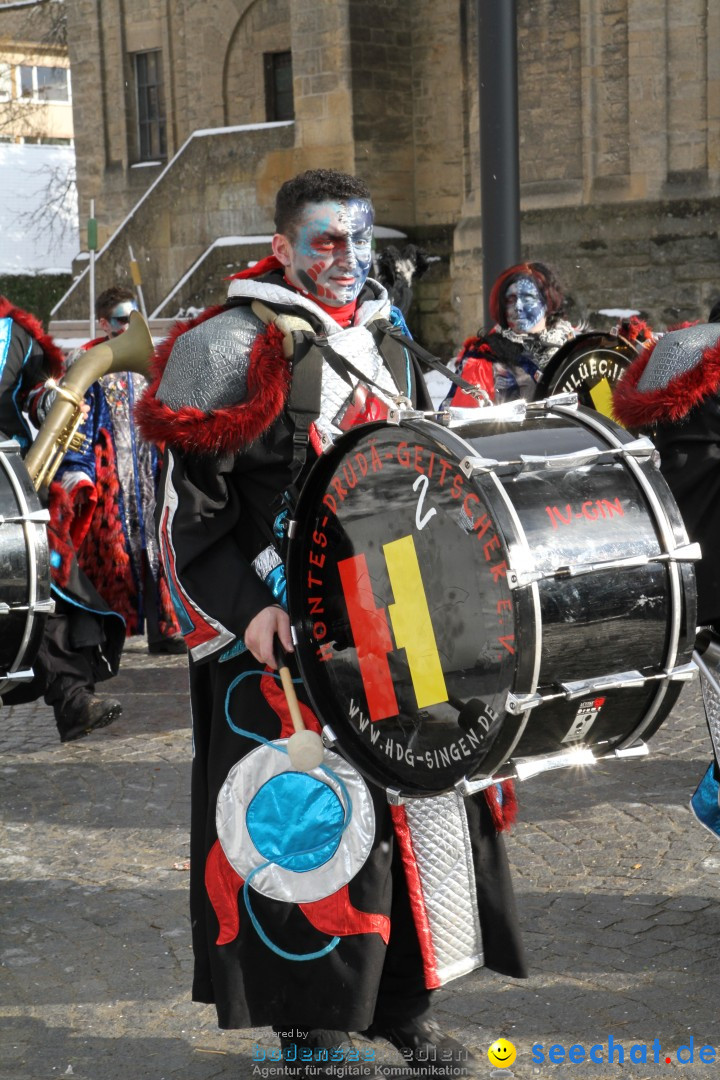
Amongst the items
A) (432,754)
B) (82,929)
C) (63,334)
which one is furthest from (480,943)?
(63,334)

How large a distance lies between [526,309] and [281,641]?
4429 mm

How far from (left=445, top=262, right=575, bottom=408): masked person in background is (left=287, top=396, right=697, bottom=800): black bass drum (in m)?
4.03

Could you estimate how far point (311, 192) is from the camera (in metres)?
3.11

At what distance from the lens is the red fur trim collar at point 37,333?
218 inches

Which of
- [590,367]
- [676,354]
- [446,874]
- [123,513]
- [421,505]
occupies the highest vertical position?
[676,354]

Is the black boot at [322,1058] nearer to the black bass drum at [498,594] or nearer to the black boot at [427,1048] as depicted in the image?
the black boot at [427,1048]

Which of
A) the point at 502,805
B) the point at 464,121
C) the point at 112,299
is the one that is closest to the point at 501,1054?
the point at 502,805

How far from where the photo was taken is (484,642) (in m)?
2.53

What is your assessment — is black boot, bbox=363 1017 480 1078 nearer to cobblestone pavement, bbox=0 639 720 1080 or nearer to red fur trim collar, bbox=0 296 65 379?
cobblestone pavement, bbox=0 639 720 1080

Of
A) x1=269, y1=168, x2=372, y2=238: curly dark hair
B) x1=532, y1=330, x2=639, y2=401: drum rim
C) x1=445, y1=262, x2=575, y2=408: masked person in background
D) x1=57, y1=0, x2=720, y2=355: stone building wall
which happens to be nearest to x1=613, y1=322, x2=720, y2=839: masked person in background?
x1=269, y1=168, x2=372, y2=238: curly dark hair

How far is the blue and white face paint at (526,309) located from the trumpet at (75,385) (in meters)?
2.02

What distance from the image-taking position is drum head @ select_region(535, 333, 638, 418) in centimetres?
615

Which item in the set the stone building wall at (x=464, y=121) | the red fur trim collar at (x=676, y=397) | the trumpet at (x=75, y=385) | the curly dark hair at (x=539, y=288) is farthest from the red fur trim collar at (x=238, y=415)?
the stone building wall at (x=464, y=121)
